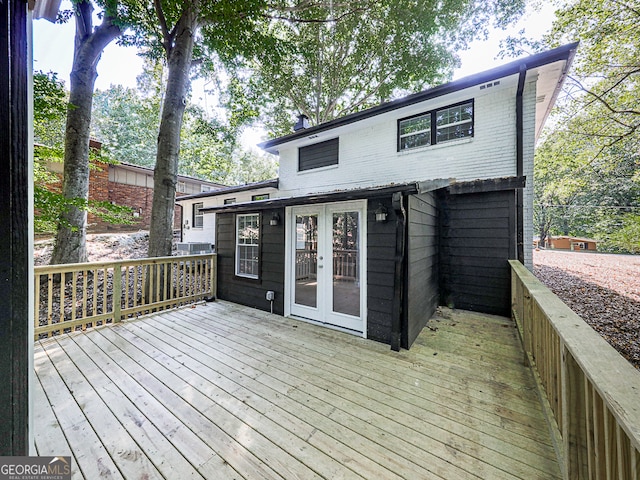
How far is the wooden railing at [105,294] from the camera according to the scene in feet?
11.7

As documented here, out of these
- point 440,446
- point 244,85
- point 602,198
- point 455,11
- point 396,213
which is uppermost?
point 455,11

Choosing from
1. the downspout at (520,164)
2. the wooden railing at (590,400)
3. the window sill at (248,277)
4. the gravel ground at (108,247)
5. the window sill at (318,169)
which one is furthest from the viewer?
the gravel ground at (108,247)

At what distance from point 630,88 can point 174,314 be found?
42.6 ft

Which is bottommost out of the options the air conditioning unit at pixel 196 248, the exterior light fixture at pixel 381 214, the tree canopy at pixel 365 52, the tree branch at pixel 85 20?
the air conditioning unit at pixel 196 248

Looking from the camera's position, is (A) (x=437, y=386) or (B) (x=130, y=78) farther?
(B) (x=130, y=78)

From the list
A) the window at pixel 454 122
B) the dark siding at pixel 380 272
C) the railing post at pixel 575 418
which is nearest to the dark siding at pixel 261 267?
the dark siding at pixel 380 272

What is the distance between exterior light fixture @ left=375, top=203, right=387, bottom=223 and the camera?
3.53m

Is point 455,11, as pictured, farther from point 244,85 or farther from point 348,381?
point 348,381

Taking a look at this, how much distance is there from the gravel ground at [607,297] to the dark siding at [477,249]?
1611 millimetres

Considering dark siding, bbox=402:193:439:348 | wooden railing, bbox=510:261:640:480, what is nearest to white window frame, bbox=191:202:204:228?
dark siding, bbox=402:193:439:348

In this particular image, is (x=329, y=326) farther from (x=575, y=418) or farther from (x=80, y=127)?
(x=80, y=127)

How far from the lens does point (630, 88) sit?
7086mm

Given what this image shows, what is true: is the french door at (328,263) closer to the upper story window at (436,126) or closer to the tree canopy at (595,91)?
the upper story window at (436,126)

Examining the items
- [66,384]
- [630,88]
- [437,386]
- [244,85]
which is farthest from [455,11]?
[66,384]
